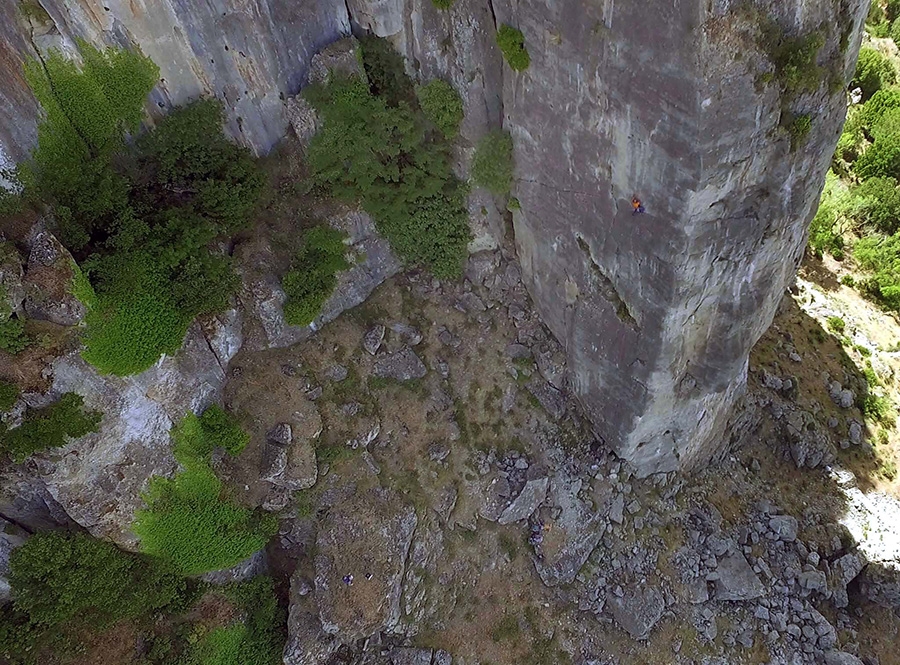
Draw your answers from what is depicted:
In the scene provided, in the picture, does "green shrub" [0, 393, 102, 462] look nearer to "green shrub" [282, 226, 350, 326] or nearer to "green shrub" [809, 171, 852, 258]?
"green shrub" [282, 226, 350, 326]

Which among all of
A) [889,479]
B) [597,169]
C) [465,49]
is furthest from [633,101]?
[889,479]


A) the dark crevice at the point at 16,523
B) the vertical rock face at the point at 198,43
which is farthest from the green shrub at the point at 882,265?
the dark crevice at the point at 16,523

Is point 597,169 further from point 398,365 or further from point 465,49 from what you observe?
point 398,365

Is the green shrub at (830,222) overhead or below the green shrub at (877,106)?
below

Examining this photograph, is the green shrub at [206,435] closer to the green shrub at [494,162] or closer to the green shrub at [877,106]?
the green shrub at [494,162]

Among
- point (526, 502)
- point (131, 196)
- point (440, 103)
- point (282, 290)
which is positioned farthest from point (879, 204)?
point (131, 196)

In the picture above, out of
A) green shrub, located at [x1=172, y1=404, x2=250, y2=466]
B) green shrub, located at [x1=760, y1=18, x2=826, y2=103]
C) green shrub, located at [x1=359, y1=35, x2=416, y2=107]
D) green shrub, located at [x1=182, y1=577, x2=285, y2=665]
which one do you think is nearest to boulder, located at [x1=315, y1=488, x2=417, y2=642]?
green shrub, located at [x1=182, y1=577, x2=285, y2=665]

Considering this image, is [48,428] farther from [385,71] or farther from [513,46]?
[513,46]
